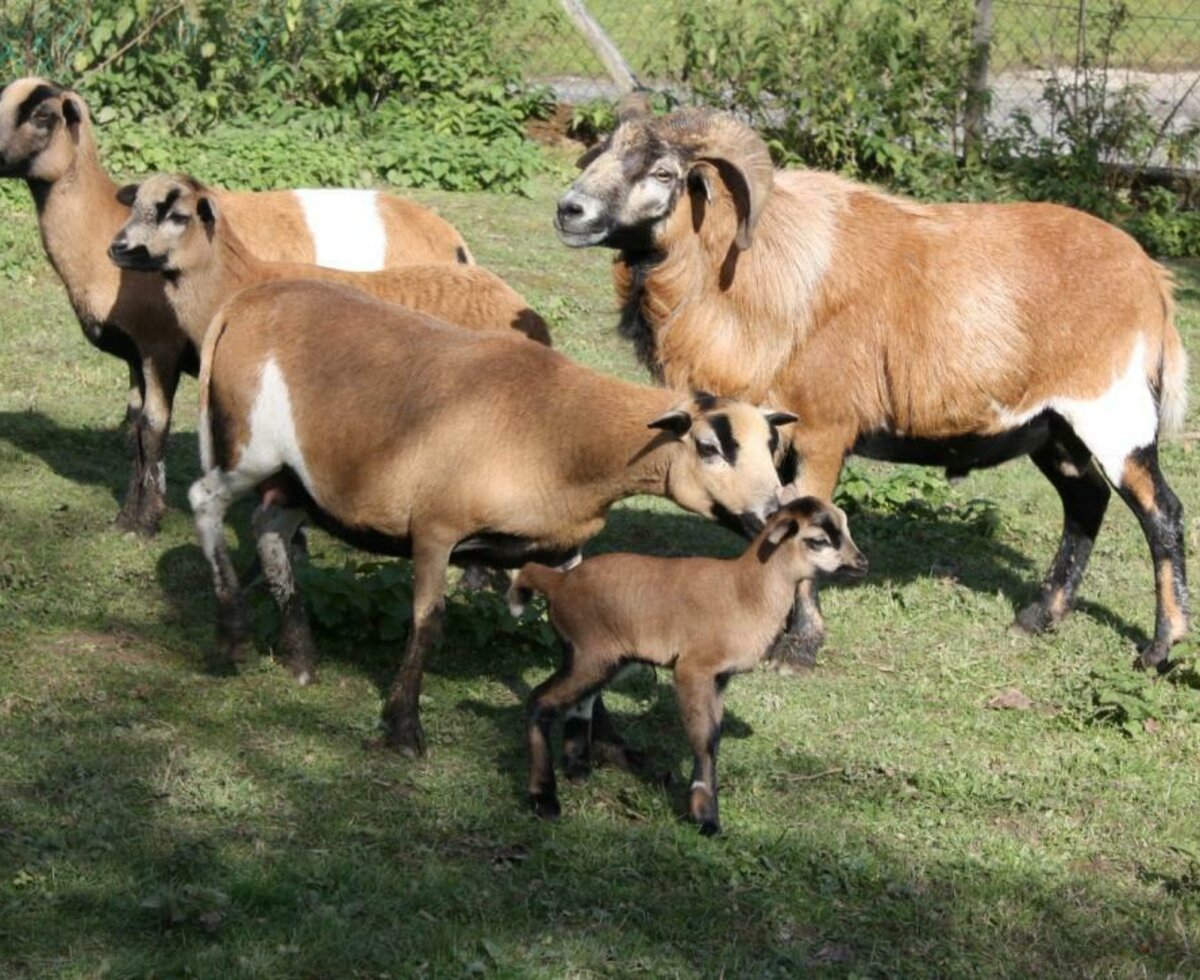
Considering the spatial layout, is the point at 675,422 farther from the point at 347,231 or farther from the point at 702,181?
the point at 347,231

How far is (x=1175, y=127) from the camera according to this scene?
17047 millimetres

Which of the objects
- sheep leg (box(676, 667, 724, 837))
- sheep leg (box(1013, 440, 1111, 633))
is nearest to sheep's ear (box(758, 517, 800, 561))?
sheep leg (box(676, 667, 724, 837))

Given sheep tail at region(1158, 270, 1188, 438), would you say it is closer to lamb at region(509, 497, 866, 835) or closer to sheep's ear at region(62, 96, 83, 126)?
lamb at region(509, 497, 866, 835)

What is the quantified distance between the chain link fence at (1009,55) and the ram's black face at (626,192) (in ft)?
Result: 26.8

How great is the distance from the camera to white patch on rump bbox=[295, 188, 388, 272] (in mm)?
9758

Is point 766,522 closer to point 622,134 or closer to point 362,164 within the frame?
point 622,134

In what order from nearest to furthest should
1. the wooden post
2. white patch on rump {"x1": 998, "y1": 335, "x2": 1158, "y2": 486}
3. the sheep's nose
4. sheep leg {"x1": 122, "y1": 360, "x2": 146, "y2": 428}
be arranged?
1. the sheep's nose
2. white patch on rump {"x1": 998, "y1": 335, "x2": 1158, "y2": 486}
3. sheep leg {"x1": 122, "y1": 360, "x2": 146, "y2": 428}
4. the wooden post

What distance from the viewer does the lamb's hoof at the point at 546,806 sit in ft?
20.9

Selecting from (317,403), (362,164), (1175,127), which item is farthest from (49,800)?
(1175,127)

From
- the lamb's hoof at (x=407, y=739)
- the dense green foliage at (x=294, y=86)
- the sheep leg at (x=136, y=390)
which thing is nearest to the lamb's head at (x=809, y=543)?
the lamb's hoof at (x=407, y=739)

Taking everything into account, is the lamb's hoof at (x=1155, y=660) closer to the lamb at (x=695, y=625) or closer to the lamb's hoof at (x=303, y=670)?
the lamb at (x=695, y=625)

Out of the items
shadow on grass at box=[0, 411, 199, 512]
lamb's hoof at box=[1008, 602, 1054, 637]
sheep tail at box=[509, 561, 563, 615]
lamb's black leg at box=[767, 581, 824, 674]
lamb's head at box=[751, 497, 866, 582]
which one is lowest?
shadow on grass at box=[0, 411, 199, 512]

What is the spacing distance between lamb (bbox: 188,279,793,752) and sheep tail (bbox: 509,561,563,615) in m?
0.13

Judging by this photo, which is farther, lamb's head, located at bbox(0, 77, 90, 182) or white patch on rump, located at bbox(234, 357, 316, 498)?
lamb's head, located at bbox(0, 77, 90, 182)
